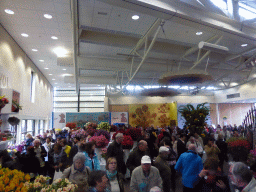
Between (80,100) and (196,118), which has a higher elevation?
(80,100)

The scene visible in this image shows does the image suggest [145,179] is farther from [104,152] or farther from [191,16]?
[191,16]

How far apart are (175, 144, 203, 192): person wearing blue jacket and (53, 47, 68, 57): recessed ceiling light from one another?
7.60 meters

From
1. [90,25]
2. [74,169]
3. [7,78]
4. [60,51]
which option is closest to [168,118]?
[60,51]

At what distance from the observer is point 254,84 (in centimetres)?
1594

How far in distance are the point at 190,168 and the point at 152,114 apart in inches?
673

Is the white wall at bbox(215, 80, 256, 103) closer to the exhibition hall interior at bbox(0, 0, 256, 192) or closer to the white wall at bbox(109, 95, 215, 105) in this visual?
the exhibition hall interior at bbox(0, 0, 256, 192)

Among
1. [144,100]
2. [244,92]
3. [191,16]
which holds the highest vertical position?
[191,16]

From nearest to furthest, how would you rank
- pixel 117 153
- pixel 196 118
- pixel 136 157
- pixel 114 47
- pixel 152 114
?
pixel 136 157 < pixel 117 153 < pixel 196 118 < pixel 114 47 < pixel 152 114

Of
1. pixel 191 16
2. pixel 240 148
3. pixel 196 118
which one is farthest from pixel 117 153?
pixel 191 16

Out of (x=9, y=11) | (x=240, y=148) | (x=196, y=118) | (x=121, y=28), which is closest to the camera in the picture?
(x=240, y=148)

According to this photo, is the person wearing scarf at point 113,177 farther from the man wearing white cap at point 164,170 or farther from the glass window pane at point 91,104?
the glass window pane at point 91,104

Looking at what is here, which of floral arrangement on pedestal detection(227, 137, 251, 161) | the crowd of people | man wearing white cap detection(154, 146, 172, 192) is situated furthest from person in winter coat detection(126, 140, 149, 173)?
floral arrangement on pedestal detection(227, 137, 251, 161)

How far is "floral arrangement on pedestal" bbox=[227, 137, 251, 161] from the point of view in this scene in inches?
175

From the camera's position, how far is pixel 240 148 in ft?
14.8
